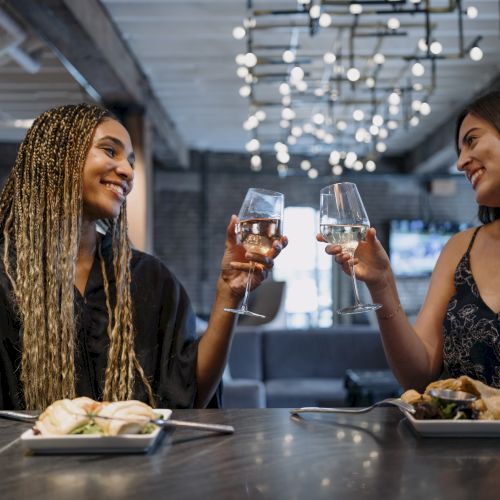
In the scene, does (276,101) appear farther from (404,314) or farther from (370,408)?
(370,408)

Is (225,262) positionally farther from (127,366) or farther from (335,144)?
(335,144)

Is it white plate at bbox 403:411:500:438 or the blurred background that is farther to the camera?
the blurred background

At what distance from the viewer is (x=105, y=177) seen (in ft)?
5.49

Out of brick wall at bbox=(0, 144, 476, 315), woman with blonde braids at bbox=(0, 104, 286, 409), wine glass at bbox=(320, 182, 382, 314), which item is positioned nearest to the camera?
wine glass at bbox=(320, 182, 382, 314)

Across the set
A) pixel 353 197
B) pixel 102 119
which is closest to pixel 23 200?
pixel 102 119

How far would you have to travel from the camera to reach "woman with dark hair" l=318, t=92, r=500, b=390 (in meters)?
1.60

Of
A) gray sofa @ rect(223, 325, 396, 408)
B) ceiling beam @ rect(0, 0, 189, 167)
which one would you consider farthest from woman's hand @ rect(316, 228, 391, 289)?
gray sofa @ rect(223, 325, 396, 408)

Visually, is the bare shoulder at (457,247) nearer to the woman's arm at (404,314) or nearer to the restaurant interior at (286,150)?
the woman's arm at (404,314)

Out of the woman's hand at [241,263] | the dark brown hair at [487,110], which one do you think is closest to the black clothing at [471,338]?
the dark brown hair at [487,110]

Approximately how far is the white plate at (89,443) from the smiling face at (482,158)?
3.52 ft

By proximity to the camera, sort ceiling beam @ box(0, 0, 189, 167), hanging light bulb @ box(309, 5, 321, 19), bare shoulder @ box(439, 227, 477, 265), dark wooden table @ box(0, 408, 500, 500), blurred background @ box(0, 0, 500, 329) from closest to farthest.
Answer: dark wooden table @ box(0, 408, 500, 500) → bare shoulder @ box(439, 227, 477, 265) → hanging light bulb @ box(309, 5, 321, 19) → ceiling beam @ box(0, 0, 189, 167) → blurred background @ box(0, 0, 500, 329)

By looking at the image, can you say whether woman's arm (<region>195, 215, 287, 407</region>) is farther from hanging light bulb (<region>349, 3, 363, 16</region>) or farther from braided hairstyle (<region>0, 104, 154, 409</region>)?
hanging light bulb (<region>349, 3, 363, 16</region>)

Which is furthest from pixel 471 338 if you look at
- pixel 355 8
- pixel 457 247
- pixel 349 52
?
pixel 349 52

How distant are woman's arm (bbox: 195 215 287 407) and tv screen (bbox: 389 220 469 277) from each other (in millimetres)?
10431
